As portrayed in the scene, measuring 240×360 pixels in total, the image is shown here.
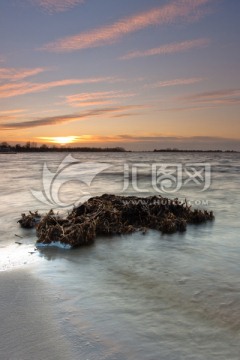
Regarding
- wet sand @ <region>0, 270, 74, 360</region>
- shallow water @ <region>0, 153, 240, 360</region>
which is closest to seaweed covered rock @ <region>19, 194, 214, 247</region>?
shallow water @ <region>0, 153, 240, 360</region>

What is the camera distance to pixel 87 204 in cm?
1041

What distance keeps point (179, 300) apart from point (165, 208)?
5.10 meters

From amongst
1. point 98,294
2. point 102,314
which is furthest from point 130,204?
point 102,314

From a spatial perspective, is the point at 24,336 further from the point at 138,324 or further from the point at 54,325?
the point at 138,324

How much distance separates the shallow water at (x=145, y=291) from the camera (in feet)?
14.0

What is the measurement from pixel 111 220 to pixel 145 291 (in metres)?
3.81

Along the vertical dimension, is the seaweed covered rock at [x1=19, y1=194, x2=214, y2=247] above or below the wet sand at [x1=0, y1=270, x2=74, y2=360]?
above

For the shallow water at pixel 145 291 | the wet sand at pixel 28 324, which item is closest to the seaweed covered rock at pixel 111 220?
the shallow water at pixel 145 291

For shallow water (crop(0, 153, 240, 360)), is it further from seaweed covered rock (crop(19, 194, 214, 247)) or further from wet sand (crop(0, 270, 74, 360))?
seaweed covered rock (crop(19, 194, 214, 247))

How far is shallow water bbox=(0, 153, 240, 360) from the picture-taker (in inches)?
168

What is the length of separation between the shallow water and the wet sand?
0.44 feet

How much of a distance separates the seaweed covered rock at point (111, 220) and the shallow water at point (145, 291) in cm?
30

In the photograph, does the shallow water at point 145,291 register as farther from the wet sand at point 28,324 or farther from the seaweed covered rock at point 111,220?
the seaweed covered rock at point 111,220

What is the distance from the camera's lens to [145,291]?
5930 millimetres
